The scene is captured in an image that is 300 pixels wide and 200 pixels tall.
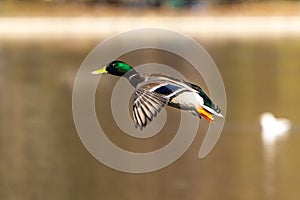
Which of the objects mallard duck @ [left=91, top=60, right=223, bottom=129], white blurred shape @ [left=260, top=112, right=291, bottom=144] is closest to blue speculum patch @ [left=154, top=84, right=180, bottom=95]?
mallard duck @ [left=91, top=60, right=223, bottom=129]

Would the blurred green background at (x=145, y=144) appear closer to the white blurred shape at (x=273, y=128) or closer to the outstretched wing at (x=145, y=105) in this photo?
the white blurred shape at (x=273, y=128)

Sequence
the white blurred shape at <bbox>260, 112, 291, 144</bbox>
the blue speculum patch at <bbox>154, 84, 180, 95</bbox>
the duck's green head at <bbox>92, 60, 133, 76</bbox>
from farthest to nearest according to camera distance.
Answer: the white blurred shape at <bbox>260, 112, 291, 144</bbox>, the duck's green head at <bbox>92, 60, 133, 76</bbox>, the blue speculum patch at <bbox>154, 84, 180, 95</bbox>

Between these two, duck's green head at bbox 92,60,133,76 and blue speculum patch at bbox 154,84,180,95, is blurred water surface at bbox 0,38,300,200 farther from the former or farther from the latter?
blue speculum patch at bbox 154,84,180,95

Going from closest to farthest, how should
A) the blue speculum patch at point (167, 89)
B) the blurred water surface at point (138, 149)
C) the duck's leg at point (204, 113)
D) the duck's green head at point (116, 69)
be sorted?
1. the duck's leg at point (204, 113)
2. the blue speculum patch at point (167, 89)
3. the duck's green head at point (116, 69)
4. the blurred water surface at point (138, 149)

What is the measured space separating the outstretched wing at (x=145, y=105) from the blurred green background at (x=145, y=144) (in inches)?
249

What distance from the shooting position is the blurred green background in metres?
11.6

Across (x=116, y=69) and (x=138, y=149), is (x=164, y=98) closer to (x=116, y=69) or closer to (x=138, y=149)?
(x=116, y=69)

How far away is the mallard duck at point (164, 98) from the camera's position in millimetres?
4742

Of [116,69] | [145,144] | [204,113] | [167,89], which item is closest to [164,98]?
[167,89]

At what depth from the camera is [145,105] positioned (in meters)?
4.88

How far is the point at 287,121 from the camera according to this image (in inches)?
646

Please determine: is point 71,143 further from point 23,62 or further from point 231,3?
point 231,3

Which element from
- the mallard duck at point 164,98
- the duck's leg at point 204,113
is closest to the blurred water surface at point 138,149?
the mallard duck at point 164,98

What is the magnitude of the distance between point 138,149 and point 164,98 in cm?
936
